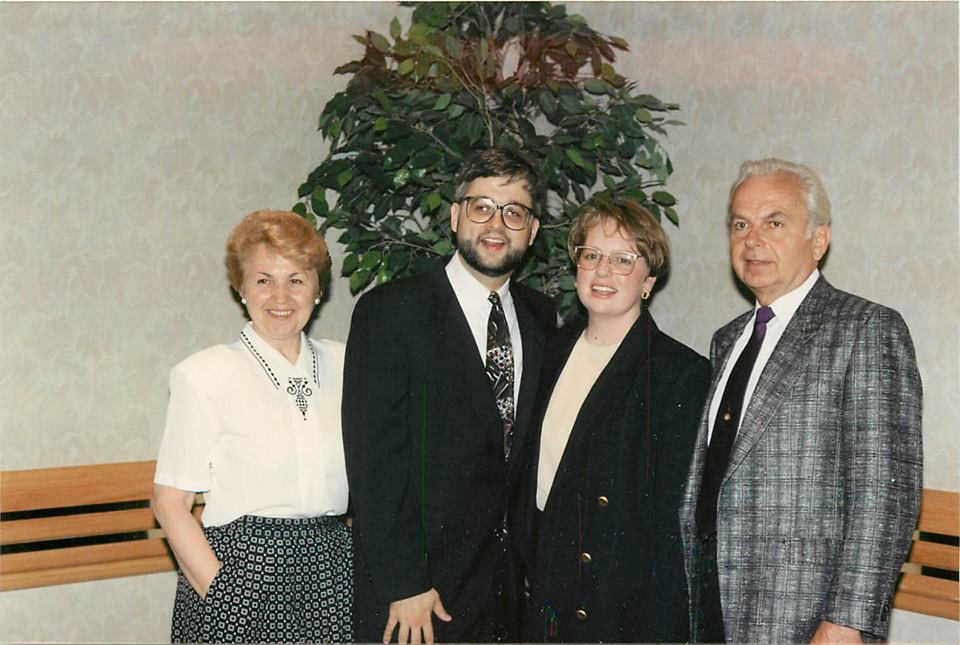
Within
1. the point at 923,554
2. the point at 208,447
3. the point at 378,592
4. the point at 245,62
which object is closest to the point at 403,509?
the point at 378,592

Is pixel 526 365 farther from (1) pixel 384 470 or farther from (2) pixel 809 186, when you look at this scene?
(2) pixel 809 186

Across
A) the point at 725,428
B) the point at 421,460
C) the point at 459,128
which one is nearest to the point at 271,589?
the point at 421,460

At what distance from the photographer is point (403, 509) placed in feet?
8.77

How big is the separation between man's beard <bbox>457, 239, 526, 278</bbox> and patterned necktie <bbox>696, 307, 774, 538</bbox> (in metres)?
0.69

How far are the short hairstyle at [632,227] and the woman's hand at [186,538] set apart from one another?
4.10 feet

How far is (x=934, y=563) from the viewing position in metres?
3.14

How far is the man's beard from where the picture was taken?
9.20 ft

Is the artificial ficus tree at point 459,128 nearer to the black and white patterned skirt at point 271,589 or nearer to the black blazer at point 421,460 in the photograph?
the black blazer at point 421,460

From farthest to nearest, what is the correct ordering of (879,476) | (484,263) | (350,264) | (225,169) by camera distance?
(225,169) < (350,264) < (484,263) < (879,476)

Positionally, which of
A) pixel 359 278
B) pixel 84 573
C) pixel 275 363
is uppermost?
pixel 359 278

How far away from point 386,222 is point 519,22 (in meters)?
0.88

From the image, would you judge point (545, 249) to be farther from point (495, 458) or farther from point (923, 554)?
point (923, 554)

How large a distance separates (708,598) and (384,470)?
0.91 m

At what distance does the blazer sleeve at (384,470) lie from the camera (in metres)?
2.64
